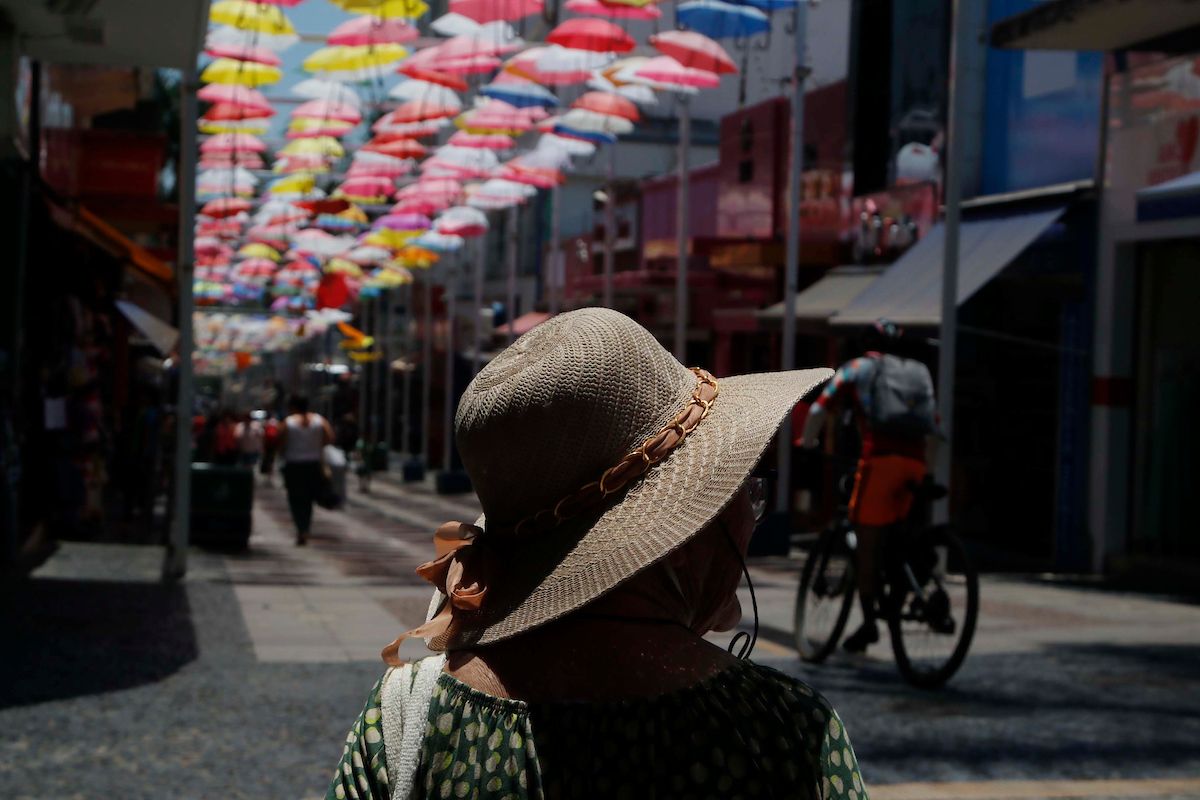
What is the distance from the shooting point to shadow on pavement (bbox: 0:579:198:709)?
8.12m

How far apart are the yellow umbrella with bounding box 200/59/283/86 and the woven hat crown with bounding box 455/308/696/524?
14.9 m

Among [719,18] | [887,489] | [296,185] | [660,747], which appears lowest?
[887,489]

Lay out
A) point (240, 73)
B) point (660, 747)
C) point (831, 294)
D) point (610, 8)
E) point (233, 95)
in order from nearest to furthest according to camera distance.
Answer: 1. point (660, 747)
2. point (610, 8)
3. point (240, 73)
4. point (233, 95)
5. point (831, 294)

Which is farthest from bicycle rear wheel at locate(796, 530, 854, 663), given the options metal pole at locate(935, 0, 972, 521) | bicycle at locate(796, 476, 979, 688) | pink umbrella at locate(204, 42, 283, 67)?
pink umbrella at locate(204, 42, 283, 67)

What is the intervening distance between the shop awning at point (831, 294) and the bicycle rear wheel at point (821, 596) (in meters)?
12.7

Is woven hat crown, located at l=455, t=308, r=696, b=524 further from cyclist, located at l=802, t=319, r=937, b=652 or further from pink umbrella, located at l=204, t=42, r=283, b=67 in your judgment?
pink umbrella, located at l=204, t=42, r=283, b=67

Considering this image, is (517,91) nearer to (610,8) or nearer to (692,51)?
(692,51)

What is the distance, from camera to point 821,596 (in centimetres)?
919

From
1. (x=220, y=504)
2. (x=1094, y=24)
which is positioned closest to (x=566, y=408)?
(x=1094, y=24)

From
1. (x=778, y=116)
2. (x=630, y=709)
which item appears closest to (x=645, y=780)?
(x=630, y=709)

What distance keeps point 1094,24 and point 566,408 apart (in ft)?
49.8

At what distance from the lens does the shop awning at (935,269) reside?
18047mm

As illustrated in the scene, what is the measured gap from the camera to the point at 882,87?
2308 centimetres

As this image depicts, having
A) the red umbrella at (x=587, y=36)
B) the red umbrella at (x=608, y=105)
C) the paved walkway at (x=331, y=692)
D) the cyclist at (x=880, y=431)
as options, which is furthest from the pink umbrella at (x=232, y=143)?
the cyclist at (x=880, y=431)
